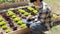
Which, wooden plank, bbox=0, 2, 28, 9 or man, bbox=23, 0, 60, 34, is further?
wooden plank, bbox=0, 2, 28, 9

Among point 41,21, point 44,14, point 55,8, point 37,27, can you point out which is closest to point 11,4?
point 55,8

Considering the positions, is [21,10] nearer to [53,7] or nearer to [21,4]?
[21,4]

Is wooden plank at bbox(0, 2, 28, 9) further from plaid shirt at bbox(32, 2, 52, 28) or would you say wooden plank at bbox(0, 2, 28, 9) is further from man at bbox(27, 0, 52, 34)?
plaid shirt at bbox(32, 2, 52, 28)

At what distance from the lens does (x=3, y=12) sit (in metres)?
6.60

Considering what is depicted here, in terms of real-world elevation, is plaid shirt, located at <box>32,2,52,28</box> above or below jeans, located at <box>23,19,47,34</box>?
above

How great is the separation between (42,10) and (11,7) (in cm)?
314

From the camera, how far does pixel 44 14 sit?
431cm

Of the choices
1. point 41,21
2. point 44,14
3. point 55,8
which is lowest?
point 55,8

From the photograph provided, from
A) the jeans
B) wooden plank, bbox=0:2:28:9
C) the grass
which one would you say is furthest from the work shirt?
wooden plank, bbox=0:2:28:9

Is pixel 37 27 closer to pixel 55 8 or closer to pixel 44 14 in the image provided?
pixel 44 14

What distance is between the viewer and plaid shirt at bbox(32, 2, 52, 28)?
4192 millimetres

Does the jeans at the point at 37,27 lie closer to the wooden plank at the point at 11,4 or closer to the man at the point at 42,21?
the man at the point at 42,21

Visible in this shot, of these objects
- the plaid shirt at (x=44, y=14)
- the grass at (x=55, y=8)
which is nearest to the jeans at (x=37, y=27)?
the plaid shirt at (x=44, y=14)

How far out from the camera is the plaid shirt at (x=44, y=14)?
13.8 ft
